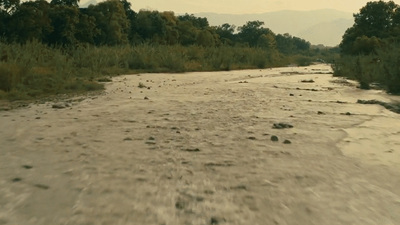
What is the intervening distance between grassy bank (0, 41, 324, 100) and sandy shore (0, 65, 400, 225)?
2172mm

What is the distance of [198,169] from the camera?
1938 millimetres

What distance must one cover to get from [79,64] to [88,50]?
5.13 feet

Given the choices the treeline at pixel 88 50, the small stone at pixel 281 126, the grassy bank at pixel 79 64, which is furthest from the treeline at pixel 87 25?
the small stone at pixel 281 126

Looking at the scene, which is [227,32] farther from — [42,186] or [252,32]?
[42,186]

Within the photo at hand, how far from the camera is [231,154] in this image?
2229mm

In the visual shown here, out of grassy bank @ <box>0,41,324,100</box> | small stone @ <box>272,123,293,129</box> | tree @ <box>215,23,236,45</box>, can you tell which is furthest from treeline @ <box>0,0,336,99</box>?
tree @ <box>215,23,236,45</box>

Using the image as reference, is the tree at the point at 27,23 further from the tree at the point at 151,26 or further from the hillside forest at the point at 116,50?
the tree at the point at 151,26

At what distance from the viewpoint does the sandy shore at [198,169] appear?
1390 millimetres

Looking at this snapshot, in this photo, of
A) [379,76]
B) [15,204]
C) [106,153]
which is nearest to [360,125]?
[106,153]

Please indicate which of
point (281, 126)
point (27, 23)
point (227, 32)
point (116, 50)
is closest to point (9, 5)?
point (27, 23)

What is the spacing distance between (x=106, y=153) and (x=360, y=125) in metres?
2.18

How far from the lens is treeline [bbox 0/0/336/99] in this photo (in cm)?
623

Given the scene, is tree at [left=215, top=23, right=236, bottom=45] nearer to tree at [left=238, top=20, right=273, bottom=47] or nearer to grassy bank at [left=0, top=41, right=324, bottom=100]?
tree at [left=238, top=20, right=273, bottom=47]

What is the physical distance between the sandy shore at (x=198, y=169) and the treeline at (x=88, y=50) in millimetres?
2619
